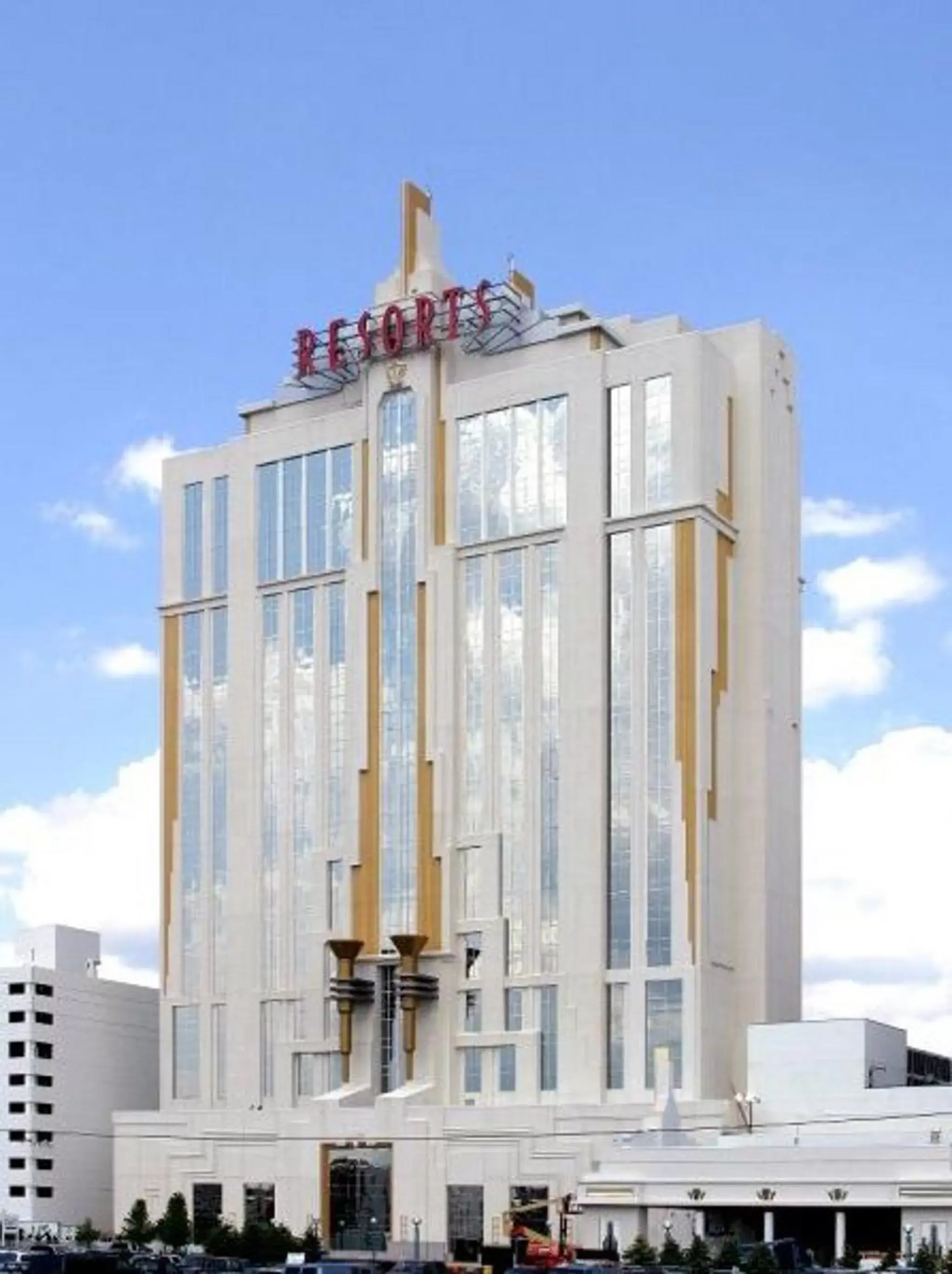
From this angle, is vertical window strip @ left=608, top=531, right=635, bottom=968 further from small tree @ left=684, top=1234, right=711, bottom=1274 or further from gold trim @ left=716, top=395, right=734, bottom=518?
small tree @ left=684, top=1234, right=711, bottom=1274

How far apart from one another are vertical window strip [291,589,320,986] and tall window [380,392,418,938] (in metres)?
5.13

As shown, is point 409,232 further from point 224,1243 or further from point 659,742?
point 224,1243

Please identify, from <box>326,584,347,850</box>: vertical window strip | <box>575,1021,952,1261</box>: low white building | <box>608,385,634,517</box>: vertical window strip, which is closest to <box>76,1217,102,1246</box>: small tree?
<box>326,584,347,850</box>: vertical window strip

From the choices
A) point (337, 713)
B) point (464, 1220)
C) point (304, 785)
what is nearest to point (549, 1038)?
point (464, 1220)

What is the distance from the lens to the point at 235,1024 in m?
139

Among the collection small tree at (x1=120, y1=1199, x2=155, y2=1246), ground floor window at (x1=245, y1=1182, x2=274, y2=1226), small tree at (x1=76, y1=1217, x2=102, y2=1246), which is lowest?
small tree at (x1=76, y1=1217, x2=102, y2=1246)

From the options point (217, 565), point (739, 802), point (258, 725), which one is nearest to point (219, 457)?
point (217, 565)

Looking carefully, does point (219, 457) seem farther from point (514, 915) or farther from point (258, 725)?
point (514, 915)

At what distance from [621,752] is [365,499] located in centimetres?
2405

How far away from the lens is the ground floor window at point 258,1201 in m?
134

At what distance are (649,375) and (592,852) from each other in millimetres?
26270

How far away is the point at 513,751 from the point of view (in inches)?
5148

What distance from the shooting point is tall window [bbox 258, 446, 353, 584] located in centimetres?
14100

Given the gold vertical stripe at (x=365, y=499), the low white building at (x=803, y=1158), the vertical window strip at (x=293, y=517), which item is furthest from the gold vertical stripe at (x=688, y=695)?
the vertical window strip at (x=293, y=517)
